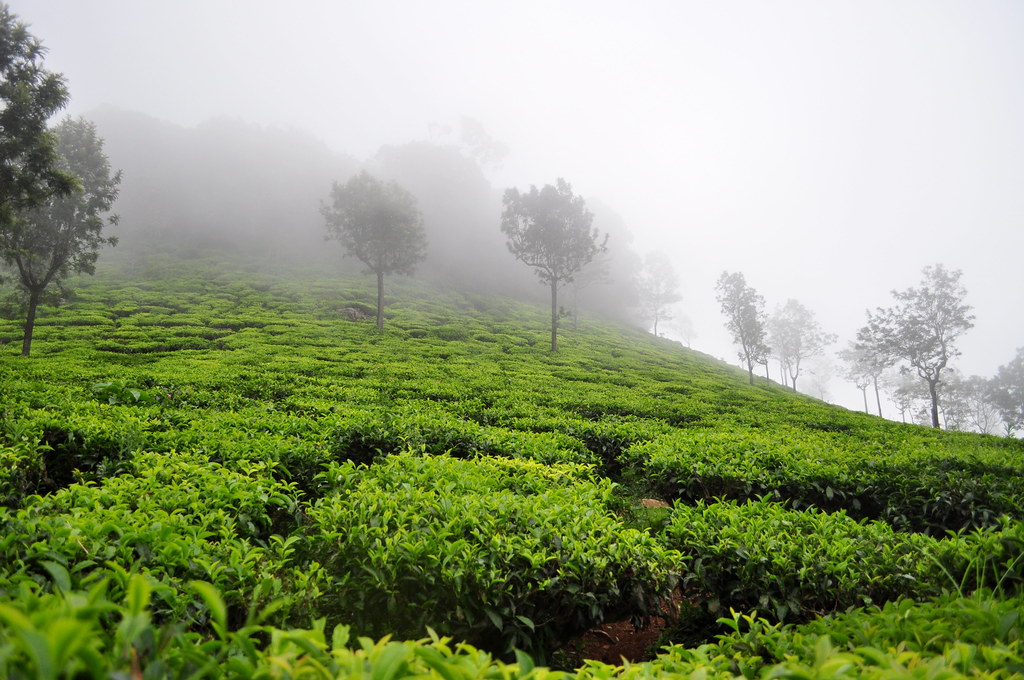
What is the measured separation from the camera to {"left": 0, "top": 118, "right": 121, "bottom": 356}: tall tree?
15.9 meters

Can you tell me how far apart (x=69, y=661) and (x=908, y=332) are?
4031 centimetres

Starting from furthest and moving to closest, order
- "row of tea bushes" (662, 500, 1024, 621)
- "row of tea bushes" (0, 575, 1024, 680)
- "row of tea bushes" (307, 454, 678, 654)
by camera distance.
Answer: "row of tea bushes" (662, 500, 1024, 621), "row of tea bushes" (307, 454, 678, 654), "row of tea bushes" (0, 575, 1024, 680)

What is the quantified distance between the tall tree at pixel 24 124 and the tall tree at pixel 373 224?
2010 centimetres

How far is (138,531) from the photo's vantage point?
2.76 m

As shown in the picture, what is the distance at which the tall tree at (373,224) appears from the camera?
3266cm

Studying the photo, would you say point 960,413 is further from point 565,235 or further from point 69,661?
point 69,661

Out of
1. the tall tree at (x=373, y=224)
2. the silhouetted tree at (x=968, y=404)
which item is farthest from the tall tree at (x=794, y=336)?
the tall tree at (x=373, y=224)

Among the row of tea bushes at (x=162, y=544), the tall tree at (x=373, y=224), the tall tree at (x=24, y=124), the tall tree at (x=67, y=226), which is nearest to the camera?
the row of tea bushes at (x=162, y=544)

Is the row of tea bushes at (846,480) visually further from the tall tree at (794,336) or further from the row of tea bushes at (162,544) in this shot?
the tall tree at (794,336)

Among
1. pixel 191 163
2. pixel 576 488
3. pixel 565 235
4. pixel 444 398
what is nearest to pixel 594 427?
pixel 576 488

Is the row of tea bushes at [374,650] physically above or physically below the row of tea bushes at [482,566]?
above

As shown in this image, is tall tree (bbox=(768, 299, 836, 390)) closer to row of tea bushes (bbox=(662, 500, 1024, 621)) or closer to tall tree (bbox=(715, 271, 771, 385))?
tall tree (bbox=(715, 271, 771, 385))

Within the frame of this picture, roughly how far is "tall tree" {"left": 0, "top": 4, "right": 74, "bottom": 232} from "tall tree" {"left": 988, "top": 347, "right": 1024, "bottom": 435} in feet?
245

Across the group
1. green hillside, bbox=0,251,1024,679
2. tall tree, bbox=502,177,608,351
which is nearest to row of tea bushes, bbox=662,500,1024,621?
green hillside, bbox=0,251,1024,679
